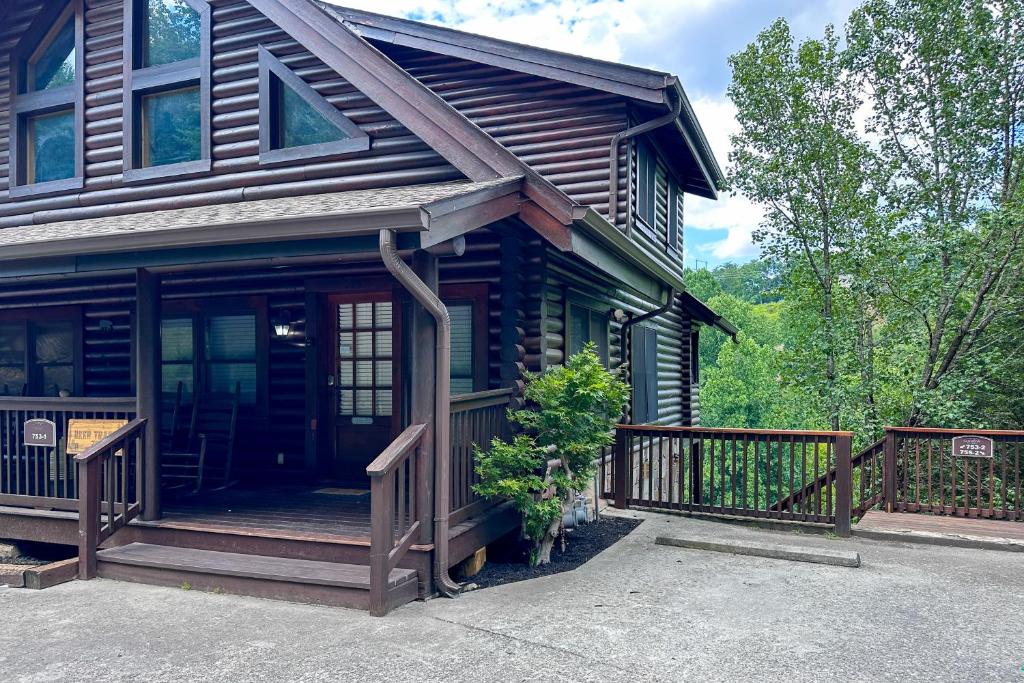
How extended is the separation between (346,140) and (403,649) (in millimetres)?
4737

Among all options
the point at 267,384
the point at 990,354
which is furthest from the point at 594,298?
the point at 990,354

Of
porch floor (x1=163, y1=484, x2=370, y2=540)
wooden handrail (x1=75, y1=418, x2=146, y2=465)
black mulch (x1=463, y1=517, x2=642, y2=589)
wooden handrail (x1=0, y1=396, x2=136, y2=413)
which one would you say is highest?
wooden handrail (x1=0, y1=396, x2=136, y2=413)

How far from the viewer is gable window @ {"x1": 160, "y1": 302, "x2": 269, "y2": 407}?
8.09m

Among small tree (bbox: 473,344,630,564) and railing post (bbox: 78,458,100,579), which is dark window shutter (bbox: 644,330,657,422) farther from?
railing post (bbox: 78,458,100,579)

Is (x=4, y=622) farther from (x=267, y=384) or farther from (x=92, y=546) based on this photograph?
(x=267, y=384)

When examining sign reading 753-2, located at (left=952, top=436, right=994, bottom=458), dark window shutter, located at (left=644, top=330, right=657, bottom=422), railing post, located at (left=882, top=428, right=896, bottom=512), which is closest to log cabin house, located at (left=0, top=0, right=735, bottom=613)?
dark window shutter, located at (left=644, top=330, right=657, bottom=422)

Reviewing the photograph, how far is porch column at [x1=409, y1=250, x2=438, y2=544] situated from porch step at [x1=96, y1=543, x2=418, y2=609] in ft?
1.39

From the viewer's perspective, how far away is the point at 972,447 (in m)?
Answer: 7.66

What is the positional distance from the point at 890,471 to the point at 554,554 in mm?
4041

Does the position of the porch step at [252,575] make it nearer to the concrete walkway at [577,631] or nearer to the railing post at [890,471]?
the concrete walkway at [577,631]

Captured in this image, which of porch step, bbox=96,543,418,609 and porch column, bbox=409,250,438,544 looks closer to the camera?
porch step, bbox=96,543,418,609

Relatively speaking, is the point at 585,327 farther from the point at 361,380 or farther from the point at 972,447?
the point at 972,447

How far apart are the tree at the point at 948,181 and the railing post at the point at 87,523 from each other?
1210 cm

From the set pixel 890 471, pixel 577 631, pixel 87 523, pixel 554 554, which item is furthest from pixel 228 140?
pixel 890 471
